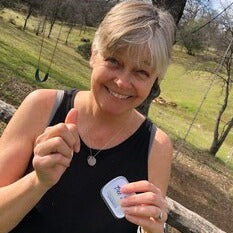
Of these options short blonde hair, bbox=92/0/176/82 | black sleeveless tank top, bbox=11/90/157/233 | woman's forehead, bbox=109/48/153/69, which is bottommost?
black sleeveless tank top, bbox=11/90/157/233

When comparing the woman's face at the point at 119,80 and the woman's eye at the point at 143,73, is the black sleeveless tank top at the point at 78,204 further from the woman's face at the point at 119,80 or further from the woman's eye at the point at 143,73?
the woman's eye at the point at 143,73

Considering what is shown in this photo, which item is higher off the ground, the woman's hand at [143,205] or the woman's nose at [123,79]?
the woman's nose at [123,79]

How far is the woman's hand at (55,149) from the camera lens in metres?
1.64

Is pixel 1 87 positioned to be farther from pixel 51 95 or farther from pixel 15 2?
pixel 15 2

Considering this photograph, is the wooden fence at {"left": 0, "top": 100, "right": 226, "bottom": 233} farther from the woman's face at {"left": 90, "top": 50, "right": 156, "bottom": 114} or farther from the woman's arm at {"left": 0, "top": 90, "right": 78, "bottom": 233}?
the woman's arm at {"left": 0, "top": 90, "right": 78, "bottom": 233}

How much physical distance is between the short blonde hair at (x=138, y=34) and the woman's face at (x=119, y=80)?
3 cm

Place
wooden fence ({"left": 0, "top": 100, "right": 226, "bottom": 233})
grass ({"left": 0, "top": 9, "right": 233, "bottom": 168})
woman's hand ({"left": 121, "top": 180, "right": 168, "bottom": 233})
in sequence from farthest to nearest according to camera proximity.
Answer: grass ({"left": 0, "top": 9, "right": 233, "bottom": 168})
wooden fence ({"left": 0, "top": 100, "right": 226, "bottom": 233})
woman's hand ({"left": 121, "top": 180, "right": 168, "bottom": 233})

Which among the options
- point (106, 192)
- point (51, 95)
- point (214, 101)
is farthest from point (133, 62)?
point (214, 101)

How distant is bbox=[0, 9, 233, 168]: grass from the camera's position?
22859mm

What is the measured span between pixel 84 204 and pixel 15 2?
53.1m

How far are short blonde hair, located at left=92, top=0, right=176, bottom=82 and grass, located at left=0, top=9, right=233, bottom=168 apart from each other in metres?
13.7

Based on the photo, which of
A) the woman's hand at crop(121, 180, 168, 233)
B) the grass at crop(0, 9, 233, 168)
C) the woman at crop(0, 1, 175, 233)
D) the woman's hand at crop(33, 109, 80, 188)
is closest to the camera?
the woman's hand at crop(33, 109, 80, 188)

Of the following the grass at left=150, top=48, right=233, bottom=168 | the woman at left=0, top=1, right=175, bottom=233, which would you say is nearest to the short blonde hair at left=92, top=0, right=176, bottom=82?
the woman at left=0, top=1, right=175, bottom=233

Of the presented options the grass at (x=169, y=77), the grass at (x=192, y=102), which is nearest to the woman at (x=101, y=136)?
the grass at (x=169, y=77)
